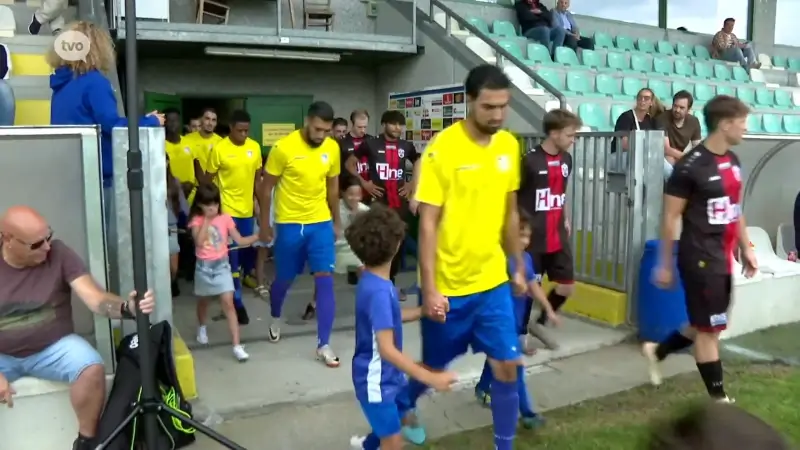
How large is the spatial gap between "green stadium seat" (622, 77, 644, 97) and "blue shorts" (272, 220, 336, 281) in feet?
25.7

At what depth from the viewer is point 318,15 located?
11523mm

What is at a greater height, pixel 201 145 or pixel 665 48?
pixel 665 48

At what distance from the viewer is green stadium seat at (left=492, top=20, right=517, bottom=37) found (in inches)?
511

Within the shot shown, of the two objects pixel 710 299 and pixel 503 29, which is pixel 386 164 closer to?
pixel 710 299

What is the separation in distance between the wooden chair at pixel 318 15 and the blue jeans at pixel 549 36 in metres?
3.52

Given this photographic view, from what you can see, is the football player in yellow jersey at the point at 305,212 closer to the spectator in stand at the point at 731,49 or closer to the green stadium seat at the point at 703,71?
the green stadium seat at the point at 703,71

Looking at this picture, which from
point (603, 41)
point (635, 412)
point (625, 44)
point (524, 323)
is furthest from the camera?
point (625, 44)

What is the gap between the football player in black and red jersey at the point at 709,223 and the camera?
4.21 meters

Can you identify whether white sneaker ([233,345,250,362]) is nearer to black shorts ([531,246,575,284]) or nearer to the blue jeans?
black shorts ([531,246,575,284])

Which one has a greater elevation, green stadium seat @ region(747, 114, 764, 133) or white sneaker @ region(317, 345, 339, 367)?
green stadium seat @ region(747, 114, 764, 133)

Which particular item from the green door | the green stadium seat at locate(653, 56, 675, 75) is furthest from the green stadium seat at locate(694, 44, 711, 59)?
the green door

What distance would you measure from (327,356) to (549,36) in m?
9.14

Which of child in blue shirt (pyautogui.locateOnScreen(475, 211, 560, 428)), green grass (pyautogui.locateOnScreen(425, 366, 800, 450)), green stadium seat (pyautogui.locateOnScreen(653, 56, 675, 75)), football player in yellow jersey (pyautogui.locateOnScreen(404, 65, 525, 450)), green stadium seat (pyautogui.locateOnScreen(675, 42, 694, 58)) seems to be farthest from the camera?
green stadium seat (pyautogui.locateOnScreen(675, 42, 694, 58))

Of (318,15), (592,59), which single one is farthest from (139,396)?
(592,59)
